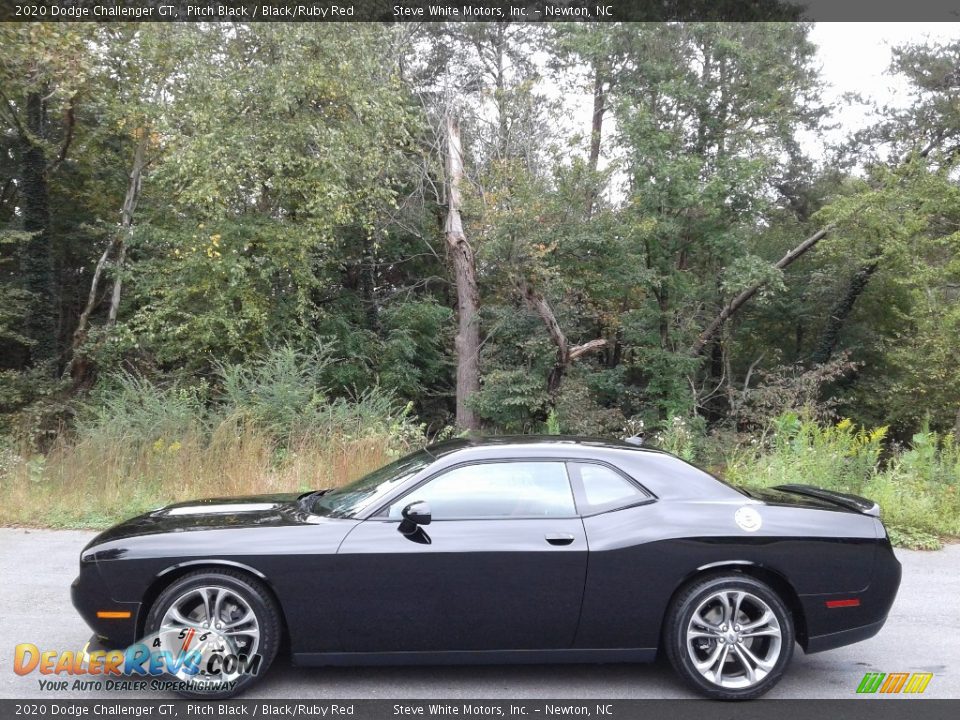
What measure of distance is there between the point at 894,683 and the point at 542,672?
6.71 ft

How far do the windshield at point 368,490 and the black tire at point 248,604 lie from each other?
613mm

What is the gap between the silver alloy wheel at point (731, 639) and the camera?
4207 mm

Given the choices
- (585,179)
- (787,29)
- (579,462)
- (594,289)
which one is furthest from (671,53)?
(579,462)

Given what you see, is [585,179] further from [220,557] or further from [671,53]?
[220,557]

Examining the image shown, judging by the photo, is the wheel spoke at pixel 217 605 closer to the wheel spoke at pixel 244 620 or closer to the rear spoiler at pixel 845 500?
the wheel spoke at pixel 244 620

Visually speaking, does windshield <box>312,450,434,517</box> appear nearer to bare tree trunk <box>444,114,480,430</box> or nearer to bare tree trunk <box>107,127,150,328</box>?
bare tree trunk <box>107,127,150,328</box>

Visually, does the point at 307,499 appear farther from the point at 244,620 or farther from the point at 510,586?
the point at 510,586

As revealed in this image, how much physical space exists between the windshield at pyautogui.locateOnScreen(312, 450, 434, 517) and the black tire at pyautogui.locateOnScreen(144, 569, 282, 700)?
613 mm

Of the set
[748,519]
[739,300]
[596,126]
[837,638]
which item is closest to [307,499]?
[748,519]

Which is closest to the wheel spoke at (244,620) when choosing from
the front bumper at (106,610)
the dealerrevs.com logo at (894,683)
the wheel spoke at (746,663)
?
the front bumper at (106,610)

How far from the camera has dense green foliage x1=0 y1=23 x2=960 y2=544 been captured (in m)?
14.7

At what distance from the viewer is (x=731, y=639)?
4223 mm

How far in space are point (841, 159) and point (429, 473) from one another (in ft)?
82.1

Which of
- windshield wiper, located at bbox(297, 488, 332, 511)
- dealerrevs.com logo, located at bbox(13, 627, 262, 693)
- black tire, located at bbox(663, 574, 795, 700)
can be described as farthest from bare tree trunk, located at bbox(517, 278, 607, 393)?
dealerrevs.com logo, located at bbox(13, 627, 262, 693)
